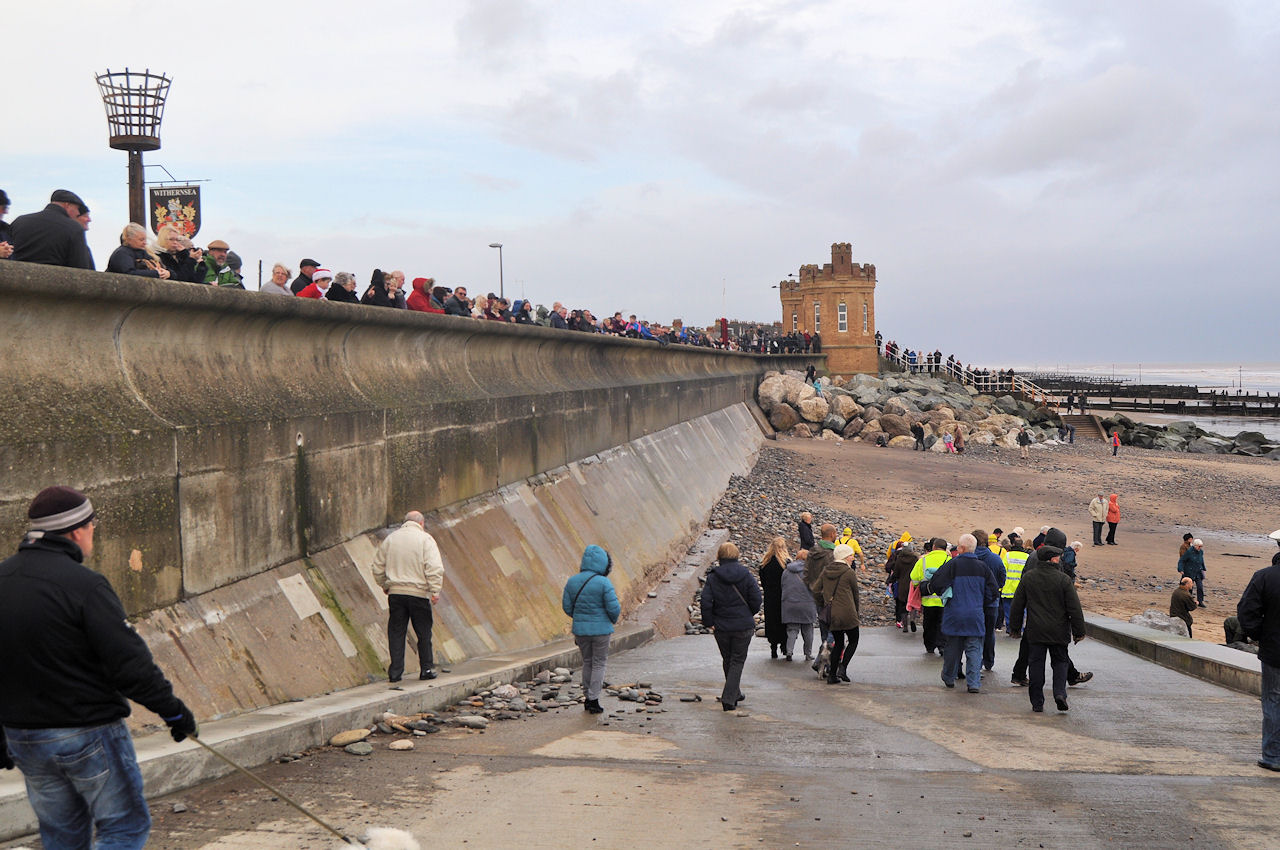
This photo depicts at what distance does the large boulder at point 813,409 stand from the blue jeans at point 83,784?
41.8 metres

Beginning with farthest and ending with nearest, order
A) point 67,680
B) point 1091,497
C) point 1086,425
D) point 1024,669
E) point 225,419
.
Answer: point 1086,425
point 1091,497
point 1024,669
point 225,419
point 67,680

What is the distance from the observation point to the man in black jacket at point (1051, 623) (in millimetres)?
8844

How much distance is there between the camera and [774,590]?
12.0 metres

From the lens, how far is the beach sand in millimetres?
21484

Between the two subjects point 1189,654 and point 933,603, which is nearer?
point 1189,654

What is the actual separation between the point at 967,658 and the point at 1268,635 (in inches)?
123

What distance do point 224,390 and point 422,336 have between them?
3.80 m

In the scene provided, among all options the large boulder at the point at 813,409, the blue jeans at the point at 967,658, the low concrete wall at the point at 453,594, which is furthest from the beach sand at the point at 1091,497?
the blue jeans at the point at 967,658

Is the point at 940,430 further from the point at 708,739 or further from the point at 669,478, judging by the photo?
the point at 708,739

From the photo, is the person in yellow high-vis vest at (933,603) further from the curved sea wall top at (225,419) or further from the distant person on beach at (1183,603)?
the curved sea wall top at (225,419)

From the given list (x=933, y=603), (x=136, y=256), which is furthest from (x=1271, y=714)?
(x=136, y=256)

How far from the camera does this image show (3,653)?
3498 millimetres

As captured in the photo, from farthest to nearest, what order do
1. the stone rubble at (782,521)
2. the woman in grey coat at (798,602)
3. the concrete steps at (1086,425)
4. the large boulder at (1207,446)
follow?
the concrete steps at (1086,425) < the large boulder at (1207,446) < the stone rubble at (782,521) < the woman in grey coat at (798,602)

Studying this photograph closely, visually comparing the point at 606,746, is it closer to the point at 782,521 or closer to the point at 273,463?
the point at 273,463
